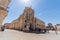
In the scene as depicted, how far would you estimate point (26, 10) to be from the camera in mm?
17781

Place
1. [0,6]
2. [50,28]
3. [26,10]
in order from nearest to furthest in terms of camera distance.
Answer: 1. [0,6]
2. [26,10]
3. [50,28]

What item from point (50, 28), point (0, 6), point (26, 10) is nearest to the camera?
point (0, 6)

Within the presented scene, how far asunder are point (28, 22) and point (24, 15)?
4.73ft

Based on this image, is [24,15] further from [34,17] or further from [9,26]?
[9,26]

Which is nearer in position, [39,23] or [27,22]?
[27,22]

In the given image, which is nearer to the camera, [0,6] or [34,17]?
[0,6]

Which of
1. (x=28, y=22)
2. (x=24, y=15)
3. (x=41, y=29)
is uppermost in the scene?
(x=24, y=15)

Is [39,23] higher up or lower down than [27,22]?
lower down

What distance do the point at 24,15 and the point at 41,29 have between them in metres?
3.91

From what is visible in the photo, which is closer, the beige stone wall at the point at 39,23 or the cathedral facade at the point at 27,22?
the cathedral facade at the point at 27,22

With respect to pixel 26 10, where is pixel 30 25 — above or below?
below

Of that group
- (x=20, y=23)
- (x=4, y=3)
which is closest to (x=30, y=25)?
(x=20, y=23)

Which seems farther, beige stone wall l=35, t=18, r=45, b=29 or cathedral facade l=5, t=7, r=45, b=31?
beige stone wall l=35, t=18, r=45, b=29

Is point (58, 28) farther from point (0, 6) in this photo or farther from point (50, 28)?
point (0, 6)
